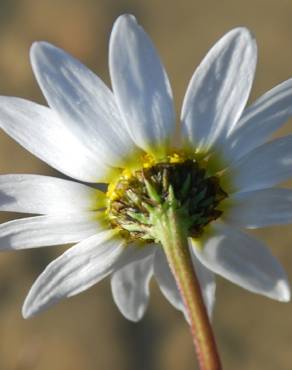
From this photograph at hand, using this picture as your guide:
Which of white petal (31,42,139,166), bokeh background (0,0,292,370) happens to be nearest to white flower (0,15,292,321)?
white petal (31,42,139,166)

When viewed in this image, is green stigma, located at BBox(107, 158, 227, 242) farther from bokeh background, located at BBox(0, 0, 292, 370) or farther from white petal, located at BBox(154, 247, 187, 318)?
bokeh background, located at BBox(0, 0, 292, 370)

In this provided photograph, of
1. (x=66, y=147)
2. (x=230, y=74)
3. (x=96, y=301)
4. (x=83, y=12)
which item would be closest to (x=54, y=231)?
(x=66, y=147)

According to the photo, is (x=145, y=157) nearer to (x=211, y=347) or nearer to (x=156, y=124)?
(x=156, y=124)

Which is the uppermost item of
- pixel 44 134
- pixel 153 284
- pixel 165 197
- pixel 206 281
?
pixel 44 134

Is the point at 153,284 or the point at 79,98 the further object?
the point at 153,284

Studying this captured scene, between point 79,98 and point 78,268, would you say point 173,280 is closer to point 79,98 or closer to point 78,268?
point 78,268

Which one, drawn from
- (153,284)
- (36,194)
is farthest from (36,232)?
(153,284)
